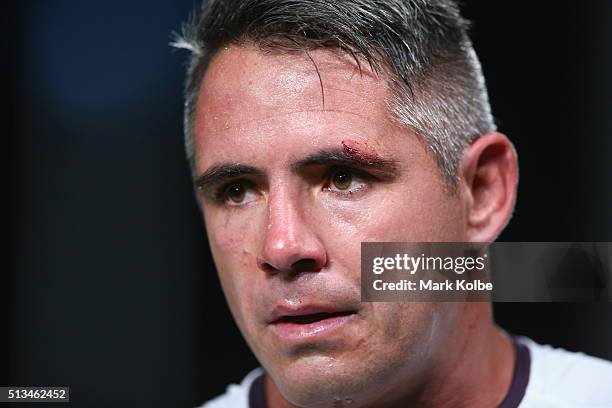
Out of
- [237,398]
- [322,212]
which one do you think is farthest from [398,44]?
[237,398]

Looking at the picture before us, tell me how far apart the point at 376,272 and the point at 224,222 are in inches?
10.9

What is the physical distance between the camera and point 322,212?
1.17 m

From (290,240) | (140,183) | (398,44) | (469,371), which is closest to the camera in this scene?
(290,240)

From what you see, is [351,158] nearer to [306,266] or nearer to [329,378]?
[306,266]

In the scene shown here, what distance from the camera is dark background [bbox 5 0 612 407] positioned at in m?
1.61

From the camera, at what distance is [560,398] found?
4.36 feet

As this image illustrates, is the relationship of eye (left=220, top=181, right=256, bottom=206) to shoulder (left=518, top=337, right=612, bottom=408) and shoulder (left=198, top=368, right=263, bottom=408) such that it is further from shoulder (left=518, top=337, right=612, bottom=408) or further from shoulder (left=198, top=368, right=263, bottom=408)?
shoulder (left=518, top=337, right=612, bottom=408)

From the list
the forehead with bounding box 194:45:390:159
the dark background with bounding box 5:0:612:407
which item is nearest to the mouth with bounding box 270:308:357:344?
the forehead with bounding box 194:45:390:159

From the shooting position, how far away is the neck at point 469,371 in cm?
129

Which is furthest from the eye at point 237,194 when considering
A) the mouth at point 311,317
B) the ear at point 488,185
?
the ear at point 488,185

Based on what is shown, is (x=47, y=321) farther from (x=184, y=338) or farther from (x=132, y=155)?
(x=132, y=155)

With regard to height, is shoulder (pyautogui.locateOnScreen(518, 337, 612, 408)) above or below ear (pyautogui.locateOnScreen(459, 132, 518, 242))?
below

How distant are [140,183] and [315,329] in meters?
0.82

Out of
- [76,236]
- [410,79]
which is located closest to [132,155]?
[76,236]
